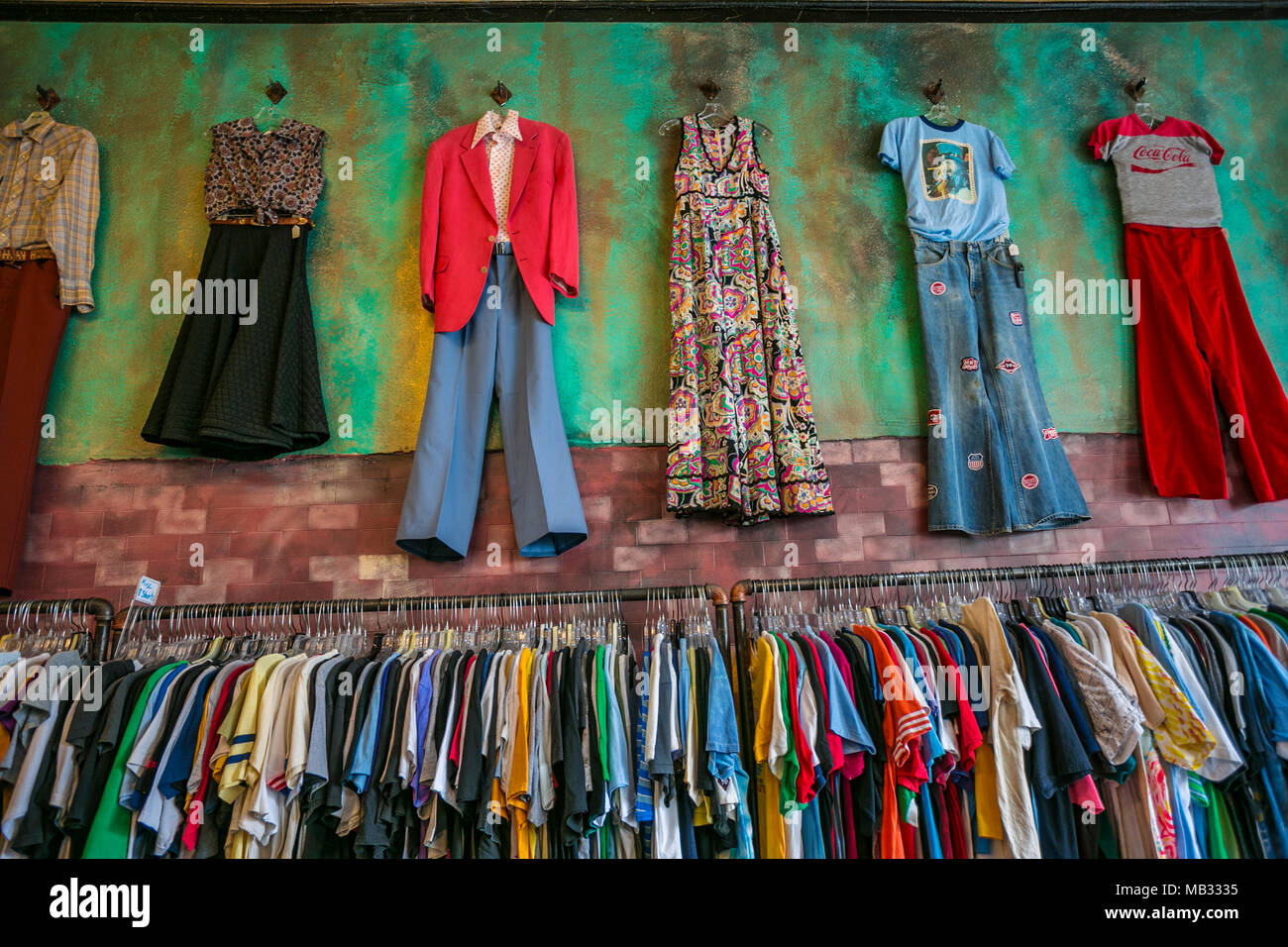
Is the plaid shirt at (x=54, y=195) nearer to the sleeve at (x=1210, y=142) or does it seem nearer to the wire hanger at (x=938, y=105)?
the wire hanger at (x=938, y=105)

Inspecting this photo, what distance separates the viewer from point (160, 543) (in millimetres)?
3729

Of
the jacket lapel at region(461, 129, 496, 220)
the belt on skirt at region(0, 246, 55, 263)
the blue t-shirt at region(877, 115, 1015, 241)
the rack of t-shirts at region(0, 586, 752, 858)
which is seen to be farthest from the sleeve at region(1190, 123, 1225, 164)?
the belt on skirt at region(0, 246, 55, 263)

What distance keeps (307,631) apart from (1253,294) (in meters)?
4.18

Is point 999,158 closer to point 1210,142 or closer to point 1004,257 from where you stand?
point 1004,257

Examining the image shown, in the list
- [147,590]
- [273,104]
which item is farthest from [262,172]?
[147,590]

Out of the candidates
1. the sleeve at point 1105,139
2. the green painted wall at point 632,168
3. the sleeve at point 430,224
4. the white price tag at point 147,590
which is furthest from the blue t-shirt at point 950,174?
the white price tag at point 147,590

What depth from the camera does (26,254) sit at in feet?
12.8

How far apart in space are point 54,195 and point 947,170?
384cm

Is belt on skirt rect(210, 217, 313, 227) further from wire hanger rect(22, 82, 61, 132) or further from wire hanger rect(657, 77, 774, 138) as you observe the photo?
wire hanger rect(657, 77, 774, 138)

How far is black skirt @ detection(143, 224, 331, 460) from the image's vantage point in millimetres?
3584

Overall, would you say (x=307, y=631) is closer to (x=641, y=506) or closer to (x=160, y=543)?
(x=160, y=543)

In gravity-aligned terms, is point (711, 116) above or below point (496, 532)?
above

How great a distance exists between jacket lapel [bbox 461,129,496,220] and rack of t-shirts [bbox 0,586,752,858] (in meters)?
1.94

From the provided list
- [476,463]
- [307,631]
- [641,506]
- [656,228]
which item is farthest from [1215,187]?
[307,631]
